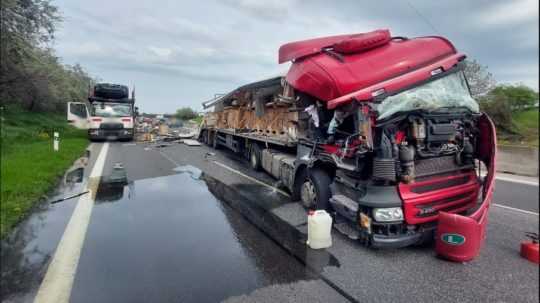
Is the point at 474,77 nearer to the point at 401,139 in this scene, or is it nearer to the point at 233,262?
the point at 401,139

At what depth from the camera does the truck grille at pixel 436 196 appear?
11.0ft

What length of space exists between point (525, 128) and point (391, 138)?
2215 millimetres

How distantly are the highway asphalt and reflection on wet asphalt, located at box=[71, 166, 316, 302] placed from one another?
0.01m

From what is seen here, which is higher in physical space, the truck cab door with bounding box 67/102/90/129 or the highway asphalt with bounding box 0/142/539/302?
the truck cab door with bounding box 67/102/90/129

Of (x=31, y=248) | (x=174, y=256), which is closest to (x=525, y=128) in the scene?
(x=174, y=256)

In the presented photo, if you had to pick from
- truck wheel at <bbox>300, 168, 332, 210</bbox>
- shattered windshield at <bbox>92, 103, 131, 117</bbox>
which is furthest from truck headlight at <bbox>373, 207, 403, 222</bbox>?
shattered windshield at <bbox>92, 103, 131, 117</bbox>

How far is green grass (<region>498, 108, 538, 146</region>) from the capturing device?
1.17 metres

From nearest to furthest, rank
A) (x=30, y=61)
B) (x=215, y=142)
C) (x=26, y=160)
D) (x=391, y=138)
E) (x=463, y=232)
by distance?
(x=463, y=232) < (x=391, y=138) < (x=26, y=160) < (x=30, y=61) < (x=215, y=142)

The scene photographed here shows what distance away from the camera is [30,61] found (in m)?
11.4

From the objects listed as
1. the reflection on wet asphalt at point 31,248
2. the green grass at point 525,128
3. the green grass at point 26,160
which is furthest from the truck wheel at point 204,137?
the green grass at point 525,128

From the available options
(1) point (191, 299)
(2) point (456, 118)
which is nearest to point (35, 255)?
(1) point (191, 299)

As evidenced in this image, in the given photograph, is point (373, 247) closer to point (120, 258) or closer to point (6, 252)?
point (120, 258)

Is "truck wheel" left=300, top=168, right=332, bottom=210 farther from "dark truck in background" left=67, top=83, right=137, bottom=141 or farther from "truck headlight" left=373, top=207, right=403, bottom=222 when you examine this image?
"dark truck in background" left=67, top=83, right=137, bottom=141

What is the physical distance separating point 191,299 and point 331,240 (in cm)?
196
